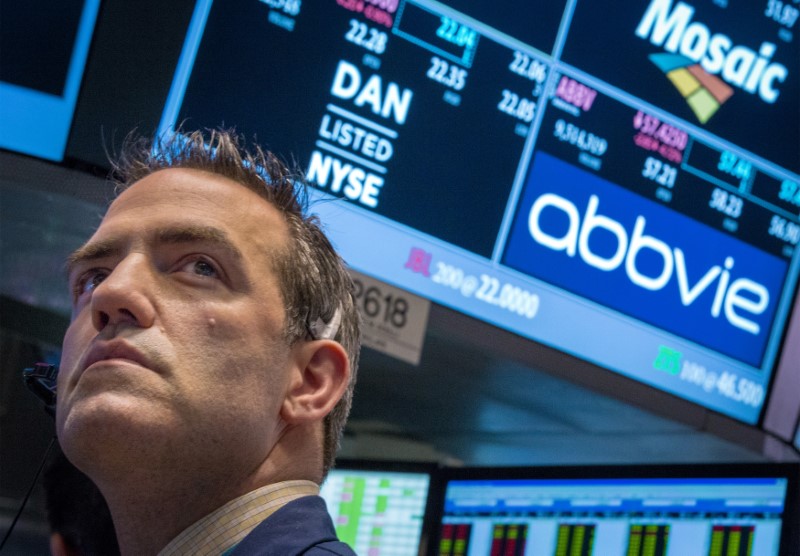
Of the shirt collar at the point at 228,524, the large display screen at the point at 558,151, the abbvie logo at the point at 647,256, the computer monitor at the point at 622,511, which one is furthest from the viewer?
the abbvie logo at the point at 647,256

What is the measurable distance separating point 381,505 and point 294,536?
1.55m

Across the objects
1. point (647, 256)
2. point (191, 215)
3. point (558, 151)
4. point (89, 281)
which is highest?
point (558, 151)

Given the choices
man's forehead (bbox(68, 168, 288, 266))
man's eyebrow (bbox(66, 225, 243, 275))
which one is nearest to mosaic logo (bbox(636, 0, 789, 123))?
man's forehead (bbox(68, 168, 288, 266))

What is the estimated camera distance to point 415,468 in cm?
273

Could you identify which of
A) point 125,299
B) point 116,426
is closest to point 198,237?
point 125,299

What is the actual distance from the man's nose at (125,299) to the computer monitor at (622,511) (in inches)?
48.0

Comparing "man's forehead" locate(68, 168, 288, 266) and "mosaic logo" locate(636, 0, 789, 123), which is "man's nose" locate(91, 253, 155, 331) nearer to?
"man's forehead" locate(68, 168, 288, 266)

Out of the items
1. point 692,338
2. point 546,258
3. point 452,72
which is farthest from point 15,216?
point 692,338

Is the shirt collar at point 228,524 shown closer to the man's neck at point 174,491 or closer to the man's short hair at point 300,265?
the man's neck at point 174,491

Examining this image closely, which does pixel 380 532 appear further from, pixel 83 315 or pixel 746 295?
pixel 83 315

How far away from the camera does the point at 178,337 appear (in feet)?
4.25

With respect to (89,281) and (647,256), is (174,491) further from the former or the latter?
(647,256)

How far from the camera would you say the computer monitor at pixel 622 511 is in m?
2.14

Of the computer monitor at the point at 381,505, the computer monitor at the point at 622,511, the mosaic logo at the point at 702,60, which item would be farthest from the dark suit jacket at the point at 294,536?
the mosaic logo at the point at 702,60
